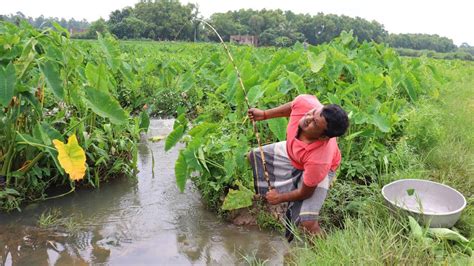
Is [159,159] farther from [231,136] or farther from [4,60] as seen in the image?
[4,60]

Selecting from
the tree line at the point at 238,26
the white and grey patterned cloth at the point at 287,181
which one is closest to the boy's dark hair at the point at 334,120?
the white and grey patterned cloth at the point at 287,181

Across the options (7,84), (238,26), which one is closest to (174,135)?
(7,84)

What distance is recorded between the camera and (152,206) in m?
2.85

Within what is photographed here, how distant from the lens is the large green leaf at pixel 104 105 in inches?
96.3

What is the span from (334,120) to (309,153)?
290 mm

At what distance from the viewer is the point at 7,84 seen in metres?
2.23

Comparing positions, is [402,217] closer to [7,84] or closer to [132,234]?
[132,234]

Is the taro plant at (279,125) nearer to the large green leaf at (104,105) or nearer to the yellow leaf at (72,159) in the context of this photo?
the large green leaf at (104,105)

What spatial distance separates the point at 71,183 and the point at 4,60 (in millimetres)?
893

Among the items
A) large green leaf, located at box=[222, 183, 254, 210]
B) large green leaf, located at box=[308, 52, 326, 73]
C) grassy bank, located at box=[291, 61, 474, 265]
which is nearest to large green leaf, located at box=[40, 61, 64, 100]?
large green leaf, located at box=[222, 183, 254, 210]

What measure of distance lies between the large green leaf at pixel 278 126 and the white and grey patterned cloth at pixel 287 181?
0.30m

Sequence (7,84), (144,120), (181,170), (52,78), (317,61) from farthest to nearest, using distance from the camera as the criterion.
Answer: (317,61) < (144,120) < (181,170) < (52,78) < (7,84)

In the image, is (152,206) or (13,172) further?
(152,206)

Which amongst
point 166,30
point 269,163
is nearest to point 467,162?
point 269,163
